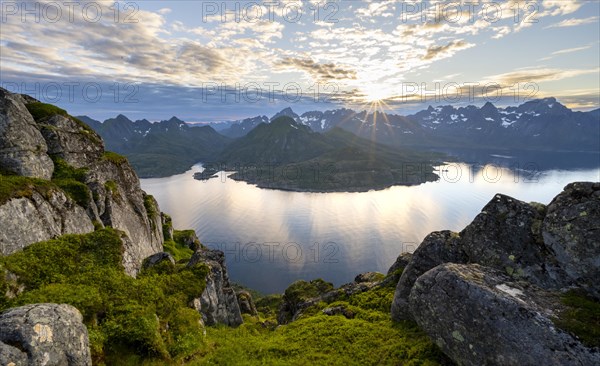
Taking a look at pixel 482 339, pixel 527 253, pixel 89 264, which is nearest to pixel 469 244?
pixel 527 253

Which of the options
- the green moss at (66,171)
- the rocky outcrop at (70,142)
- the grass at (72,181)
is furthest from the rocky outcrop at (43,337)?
the rocky outcrop at (70,142)

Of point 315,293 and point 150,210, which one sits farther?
point 150,210

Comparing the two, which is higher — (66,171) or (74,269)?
(66,171)

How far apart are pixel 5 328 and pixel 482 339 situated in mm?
18477

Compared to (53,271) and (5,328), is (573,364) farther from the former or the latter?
(53,271)

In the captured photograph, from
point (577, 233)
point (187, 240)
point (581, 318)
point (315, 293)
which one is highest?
point (577, 233)

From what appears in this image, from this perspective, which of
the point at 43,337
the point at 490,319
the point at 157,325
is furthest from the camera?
the point at 157,325

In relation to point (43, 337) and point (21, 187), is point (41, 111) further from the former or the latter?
point (43, 337)

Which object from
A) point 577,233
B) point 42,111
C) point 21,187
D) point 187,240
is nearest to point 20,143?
point 21,187

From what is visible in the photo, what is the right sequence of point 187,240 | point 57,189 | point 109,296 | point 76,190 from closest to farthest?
point 109,296, point 57,189, point 76,190, point 187,240

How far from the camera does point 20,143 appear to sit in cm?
2909

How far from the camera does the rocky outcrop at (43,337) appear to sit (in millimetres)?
10367

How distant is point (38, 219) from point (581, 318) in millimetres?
33535

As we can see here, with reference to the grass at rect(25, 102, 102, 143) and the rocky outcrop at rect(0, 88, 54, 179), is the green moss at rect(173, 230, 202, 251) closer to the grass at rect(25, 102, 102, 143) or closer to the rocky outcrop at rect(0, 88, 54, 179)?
the grass at rect(25, 102, 102, 143)
